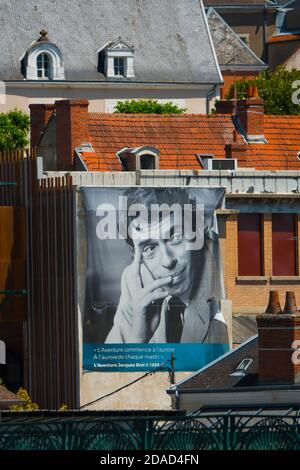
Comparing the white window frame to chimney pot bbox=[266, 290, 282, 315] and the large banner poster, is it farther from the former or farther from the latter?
chimney pot bbox=[266, 290, 282, 315]

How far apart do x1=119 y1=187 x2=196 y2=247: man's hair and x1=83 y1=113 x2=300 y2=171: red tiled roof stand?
207 inches

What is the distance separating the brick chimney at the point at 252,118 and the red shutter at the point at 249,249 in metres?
6.67

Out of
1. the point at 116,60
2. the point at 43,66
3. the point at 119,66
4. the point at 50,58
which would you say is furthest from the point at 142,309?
the point at 119,66

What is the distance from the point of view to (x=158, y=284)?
7775cm

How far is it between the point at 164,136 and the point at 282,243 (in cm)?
674

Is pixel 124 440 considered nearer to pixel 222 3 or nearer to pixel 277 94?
pixel 277 94

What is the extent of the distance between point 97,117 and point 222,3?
70945mm

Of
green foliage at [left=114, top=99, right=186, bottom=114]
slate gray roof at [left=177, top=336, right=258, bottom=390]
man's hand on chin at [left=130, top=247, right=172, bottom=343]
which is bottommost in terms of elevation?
slate gray roof at [left=177, top=336, right=258, bottom=390]

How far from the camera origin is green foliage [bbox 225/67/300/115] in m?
115

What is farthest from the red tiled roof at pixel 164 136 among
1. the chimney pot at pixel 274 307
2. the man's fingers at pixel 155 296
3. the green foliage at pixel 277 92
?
the green foliage at pixel 277 92

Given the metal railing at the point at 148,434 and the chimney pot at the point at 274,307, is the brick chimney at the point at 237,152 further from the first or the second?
the metal railing at the point at 148,434

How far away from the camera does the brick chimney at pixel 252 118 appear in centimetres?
8738

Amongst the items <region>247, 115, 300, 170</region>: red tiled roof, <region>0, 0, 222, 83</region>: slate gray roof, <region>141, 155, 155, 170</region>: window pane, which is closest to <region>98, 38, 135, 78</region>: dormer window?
<region>0, 0, 222, 83</region>: slate gray roof

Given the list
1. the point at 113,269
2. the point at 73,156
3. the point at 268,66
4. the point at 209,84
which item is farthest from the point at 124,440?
the point at 268,66
